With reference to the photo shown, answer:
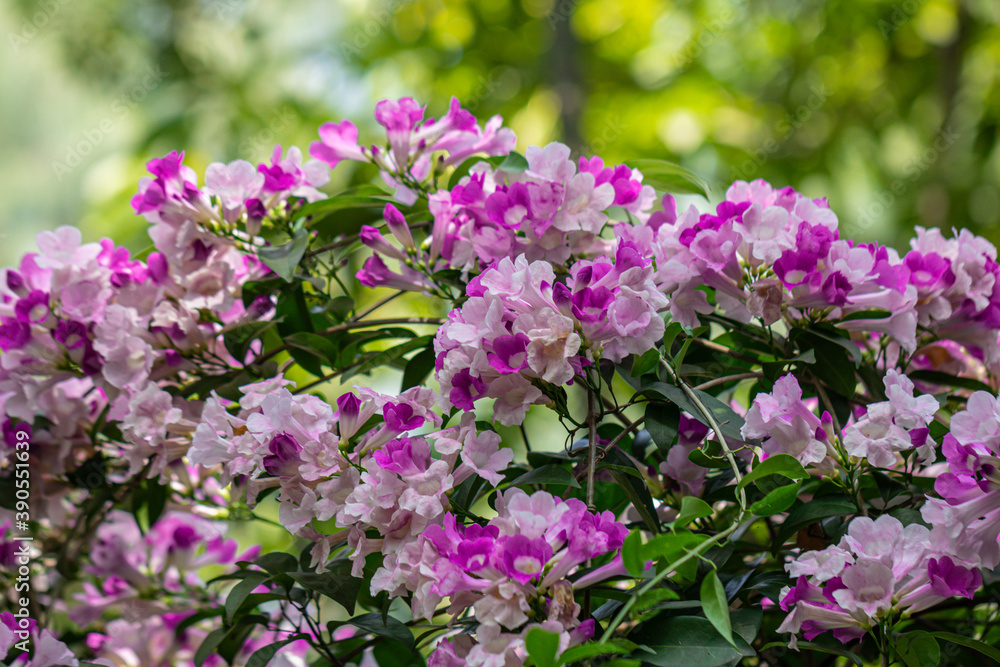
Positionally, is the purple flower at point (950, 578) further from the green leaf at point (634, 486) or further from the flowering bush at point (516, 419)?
the green leaf at point (634, 486)

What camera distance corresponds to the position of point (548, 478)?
1.68 feet

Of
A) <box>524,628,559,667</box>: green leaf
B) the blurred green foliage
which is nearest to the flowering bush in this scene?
<box>524,628,559,667</box>: green leaf

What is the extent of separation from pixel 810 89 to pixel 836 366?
7.55 ft

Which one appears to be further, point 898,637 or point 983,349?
point 983,349

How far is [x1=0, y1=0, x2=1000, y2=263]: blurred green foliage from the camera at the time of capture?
2.38 m

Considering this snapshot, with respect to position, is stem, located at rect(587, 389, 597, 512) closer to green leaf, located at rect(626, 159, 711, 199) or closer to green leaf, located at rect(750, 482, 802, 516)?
green leaf, located at rect(750, 482, 802, 516)

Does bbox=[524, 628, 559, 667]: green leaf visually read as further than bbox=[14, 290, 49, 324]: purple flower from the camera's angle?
No

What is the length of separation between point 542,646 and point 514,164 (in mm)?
376

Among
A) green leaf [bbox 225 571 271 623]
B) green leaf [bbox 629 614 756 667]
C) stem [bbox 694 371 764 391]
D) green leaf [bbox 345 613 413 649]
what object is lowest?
green leaf [bbox 345 613 413 649]

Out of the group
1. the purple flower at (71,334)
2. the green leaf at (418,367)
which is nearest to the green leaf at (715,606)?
the green leaf at (418,367)

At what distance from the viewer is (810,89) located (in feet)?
8.59

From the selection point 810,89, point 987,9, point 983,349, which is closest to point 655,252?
point 983,349

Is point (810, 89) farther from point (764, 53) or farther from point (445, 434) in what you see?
point (445, 434)

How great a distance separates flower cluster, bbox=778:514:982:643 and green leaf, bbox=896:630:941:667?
1cm
